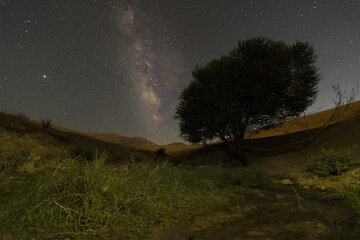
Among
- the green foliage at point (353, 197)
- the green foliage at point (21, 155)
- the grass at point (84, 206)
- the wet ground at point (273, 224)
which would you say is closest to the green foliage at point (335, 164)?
the green foliage at point (353, 197)

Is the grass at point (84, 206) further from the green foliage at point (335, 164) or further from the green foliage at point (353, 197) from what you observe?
the green foliage at point (335, 164)

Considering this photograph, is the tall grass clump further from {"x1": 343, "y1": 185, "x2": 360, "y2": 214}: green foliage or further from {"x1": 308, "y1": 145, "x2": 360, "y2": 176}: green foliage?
{"x1": 308, "y1": 145, "x2": 360, "y2": 176}: green foliage

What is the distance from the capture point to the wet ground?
78.1 inches

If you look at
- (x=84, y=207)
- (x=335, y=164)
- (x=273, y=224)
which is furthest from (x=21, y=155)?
(x=335, y=164)

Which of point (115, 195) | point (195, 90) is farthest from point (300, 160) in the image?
point (115, 195)

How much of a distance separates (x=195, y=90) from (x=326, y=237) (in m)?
10.7

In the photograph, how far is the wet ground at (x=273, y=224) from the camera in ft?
6.51

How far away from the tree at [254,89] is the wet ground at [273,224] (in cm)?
771

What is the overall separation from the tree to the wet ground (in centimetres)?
771

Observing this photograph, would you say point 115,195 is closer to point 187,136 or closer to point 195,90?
point 195,90

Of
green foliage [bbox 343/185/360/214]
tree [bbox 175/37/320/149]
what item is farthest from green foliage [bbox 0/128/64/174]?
tree [bbox 175/37/320/149]

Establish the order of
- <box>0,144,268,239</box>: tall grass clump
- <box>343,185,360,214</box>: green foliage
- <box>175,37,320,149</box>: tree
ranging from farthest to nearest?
<box>175,37,320,149</box>: tree
<box>343,185,360,214</box>: green foliage
<box>0,144,268,239</box>: tall grass clump

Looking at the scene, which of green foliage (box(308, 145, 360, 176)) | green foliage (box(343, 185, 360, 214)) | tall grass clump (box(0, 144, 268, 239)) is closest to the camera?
tall grass clump (box(0, 144, 268, 239))

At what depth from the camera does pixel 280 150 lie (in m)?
10.7
